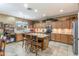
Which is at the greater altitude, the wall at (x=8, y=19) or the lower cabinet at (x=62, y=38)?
the wall at (x=8, y=19)

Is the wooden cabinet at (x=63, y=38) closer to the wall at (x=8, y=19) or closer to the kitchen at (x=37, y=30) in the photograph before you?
the kitchen at (x=37, y=30)

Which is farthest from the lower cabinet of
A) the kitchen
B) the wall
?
the wall

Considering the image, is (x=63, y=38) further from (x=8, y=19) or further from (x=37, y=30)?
(x=8, y=19)

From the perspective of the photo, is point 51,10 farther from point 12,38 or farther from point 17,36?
point 12,38

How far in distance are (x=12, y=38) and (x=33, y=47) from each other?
121 centimetres

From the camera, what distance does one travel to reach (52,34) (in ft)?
14.6

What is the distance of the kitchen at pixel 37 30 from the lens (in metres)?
3.24

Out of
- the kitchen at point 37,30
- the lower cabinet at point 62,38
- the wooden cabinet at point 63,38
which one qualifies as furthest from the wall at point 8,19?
the wooden cabinet at point 63,38

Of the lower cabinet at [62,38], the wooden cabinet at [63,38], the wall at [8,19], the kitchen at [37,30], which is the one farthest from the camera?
the wooden cabinet at [63,38]

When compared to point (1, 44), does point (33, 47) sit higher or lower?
lower

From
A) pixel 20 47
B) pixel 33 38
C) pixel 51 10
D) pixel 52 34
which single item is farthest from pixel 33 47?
pixel 51 10

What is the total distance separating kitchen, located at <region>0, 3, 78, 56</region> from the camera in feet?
10.6

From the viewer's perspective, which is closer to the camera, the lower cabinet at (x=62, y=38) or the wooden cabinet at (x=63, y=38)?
the lower cabinet at (x=62, y=38)

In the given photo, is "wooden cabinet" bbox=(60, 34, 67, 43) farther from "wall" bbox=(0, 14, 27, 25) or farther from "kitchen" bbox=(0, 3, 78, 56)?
"wall" bbox=(0, 14, 27, 25)
